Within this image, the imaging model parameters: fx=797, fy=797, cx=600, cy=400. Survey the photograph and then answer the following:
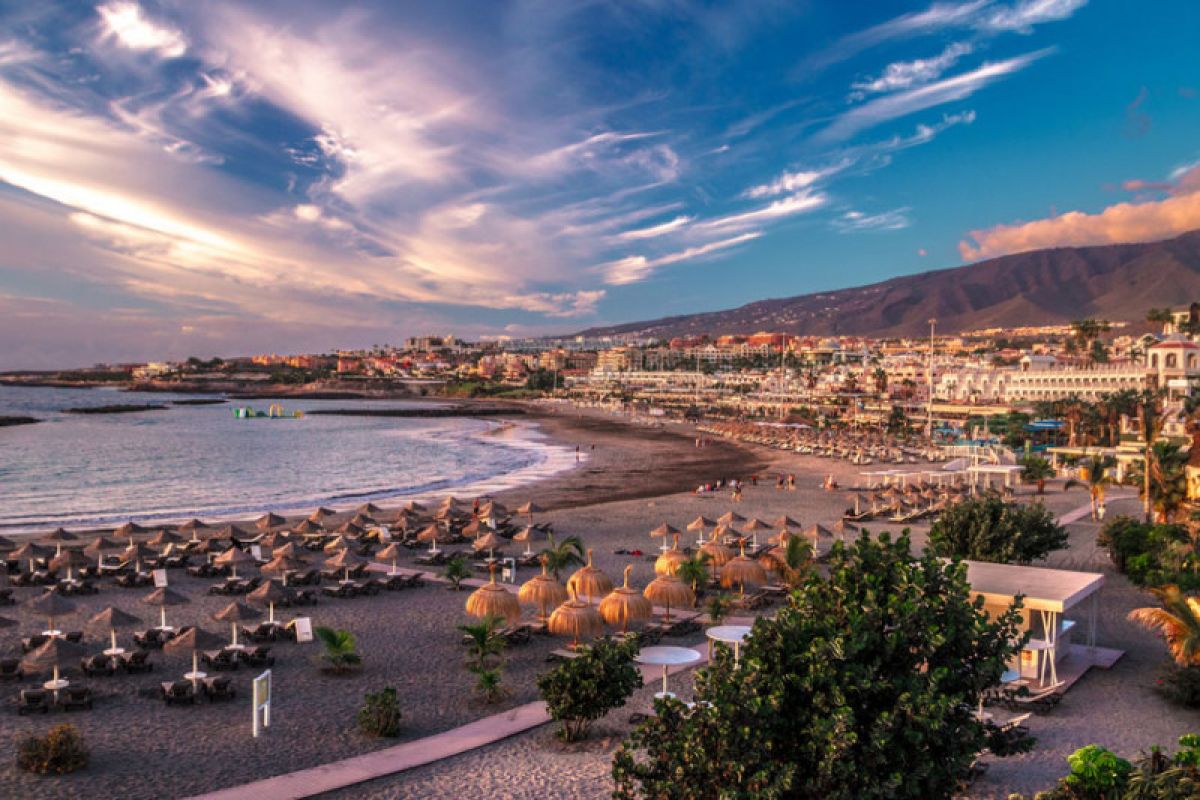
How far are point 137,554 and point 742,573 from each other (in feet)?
52.0

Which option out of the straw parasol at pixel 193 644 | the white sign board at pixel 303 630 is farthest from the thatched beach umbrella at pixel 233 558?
the straw parasol at pixel 193 644

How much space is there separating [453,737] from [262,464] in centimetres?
4939

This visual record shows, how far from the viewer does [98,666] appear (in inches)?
538

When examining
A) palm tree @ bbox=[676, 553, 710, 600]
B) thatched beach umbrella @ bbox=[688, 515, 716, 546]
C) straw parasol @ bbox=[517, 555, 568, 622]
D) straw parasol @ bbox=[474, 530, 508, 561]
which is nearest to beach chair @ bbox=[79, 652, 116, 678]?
straw parasol @ bbox=[517, 555, 568, 622]

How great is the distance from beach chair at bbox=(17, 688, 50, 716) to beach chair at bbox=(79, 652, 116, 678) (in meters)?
1.44

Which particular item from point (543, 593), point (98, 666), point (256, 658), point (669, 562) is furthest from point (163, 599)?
point (669, 562)

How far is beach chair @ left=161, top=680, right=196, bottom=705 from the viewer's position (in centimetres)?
1256

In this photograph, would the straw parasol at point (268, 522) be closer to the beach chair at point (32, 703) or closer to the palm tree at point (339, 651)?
the palm tree at point (339, 651)

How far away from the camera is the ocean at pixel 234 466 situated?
36406 millimetres

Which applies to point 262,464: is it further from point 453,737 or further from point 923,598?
point 923,598

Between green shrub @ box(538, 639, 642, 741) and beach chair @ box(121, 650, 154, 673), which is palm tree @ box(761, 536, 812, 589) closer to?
green shrub @ box(538, 639, 642, 741)

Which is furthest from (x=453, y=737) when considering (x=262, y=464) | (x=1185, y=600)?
(x=262, y=464)

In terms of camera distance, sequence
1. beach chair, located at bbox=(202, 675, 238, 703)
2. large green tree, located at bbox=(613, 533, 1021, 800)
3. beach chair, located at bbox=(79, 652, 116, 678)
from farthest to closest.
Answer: beach chair, located at bbox=(79, 652, 116, 678) → beach chair, located at bbox=(202, 675, 238, 703) → large green tree, located at bbox=(613, 533, 1021, 800)

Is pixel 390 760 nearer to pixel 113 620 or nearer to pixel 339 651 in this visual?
pixel 339 651
